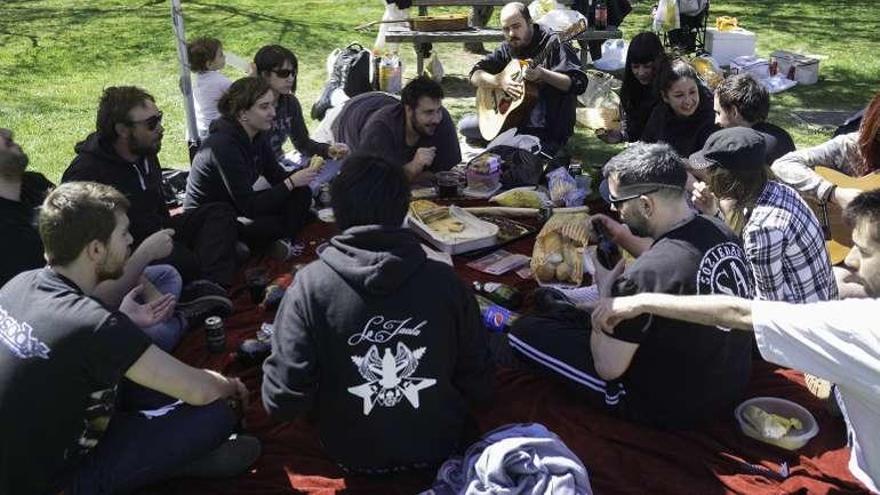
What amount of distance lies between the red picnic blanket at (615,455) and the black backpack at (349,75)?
426 cm

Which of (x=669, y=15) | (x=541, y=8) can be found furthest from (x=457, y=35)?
(x=669, y=15)

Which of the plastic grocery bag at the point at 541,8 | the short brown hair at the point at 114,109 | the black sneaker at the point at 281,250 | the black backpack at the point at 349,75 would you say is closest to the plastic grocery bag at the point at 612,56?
the plastic grocery bag at the point at 541,8

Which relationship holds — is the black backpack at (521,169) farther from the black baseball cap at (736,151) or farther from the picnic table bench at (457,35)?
the picnic table bench at (457,35)

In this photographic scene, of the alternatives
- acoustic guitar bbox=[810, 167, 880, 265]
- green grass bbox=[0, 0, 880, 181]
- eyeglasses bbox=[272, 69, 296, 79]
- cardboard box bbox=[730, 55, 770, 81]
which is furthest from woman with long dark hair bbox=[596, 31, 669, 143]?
cardboard box bbox=[730, 55, 770, 81]

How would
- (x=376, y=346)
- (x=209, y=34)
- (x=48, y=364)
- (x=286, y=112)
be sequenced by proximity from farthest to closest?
(x=209, y=34) → (x=286, y=112) → (x=376, y=346) → (x=48, y=364)

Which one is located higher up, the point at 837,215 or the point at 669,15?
the point at 669,15

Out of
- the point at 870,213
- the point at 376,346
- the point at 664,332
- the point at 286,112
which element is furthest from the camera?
the point at 286,112

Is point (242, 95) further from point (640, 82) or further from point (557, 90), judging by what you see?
point (640, 82)

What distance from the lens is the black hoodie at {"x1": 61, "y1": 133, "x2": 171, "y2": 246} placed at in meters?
4.45

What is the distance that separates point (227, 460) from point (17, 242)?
5.03 feet

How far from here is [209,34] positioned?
1278 centimetres

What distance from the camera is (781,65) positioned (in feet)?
32.1

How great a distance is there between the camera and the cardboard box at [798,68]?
31.6 feet

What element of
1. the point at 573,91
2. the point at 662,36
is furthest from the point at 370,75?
the point at 662,36
